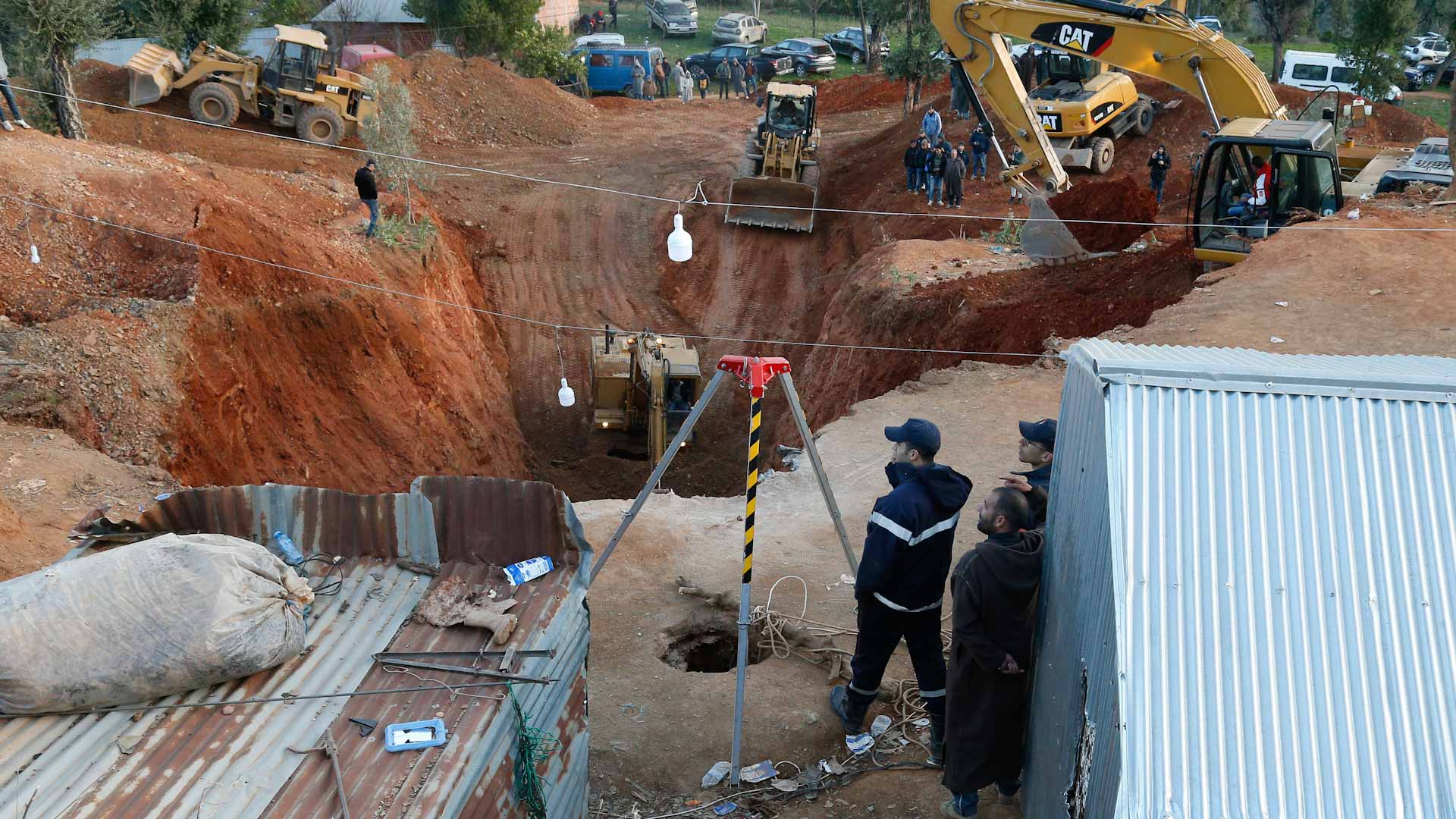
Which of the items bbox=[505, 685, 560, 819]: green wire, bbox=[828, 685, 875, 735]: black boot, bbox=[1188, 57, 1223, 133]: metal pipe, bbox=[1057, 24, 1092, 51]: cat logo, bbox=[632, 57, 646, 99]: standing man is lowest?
bbox=[828, 685, 875, 735]: black boot

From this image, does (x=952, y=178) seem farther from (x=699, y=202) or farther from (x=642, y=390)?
(x=642, y=390)

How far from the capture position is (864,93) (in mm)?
35062

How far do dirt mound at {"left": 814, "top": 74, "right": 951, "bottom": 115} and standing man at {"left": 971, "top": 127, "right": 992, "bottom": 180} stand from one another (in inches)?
354

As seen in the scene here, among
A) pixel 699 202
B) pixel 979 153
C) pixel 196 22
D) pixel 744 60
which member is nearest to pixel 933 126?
pixel 979 153

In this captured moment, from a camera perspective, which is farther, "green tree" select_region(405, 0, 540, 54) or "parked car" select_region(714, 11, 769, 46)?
"parked car" select_region(714, 11, 769, 46)

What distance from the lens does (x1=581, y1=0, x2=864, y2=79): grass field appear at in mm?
42625

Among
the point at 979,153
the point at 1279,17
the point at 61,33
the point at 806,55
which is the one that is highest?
the point at 1279,17

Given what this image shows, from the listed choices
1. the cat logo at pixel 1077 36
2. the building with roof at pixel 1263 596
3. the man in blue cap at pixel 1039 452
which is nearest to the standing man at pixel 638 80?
the cat logo at pixel 1077 36

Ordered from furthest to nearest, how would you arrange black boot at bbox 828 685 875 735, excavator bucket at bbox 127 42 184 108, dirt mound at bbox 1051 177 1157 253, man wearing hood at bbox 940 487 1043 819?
1. excavator bucket at bbox 127 42 184 108
2. dirt mound at bbox 1051 177 1157 253
3. black boot at bbox 828 685 875 735
4. man wearing hood at bbox 940 487 1043 819

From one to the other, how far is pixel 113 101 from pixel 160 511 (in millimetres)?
22889

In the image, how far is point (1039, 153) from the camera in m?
18.6

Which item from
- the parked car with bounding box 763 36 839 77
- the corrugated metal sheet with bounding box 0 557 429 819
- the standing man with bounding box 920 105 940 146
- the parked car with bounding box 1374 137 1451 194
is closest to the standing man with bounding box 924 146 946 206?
the standing man with bounding box 920 105 940 146

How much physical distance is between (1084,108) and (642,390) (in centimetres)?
1204

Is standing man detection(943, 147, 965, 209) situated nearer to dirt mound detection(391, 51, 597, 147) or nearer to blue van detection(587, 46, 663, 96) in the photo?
dirt mound detection(391, 51, 597, 147)
